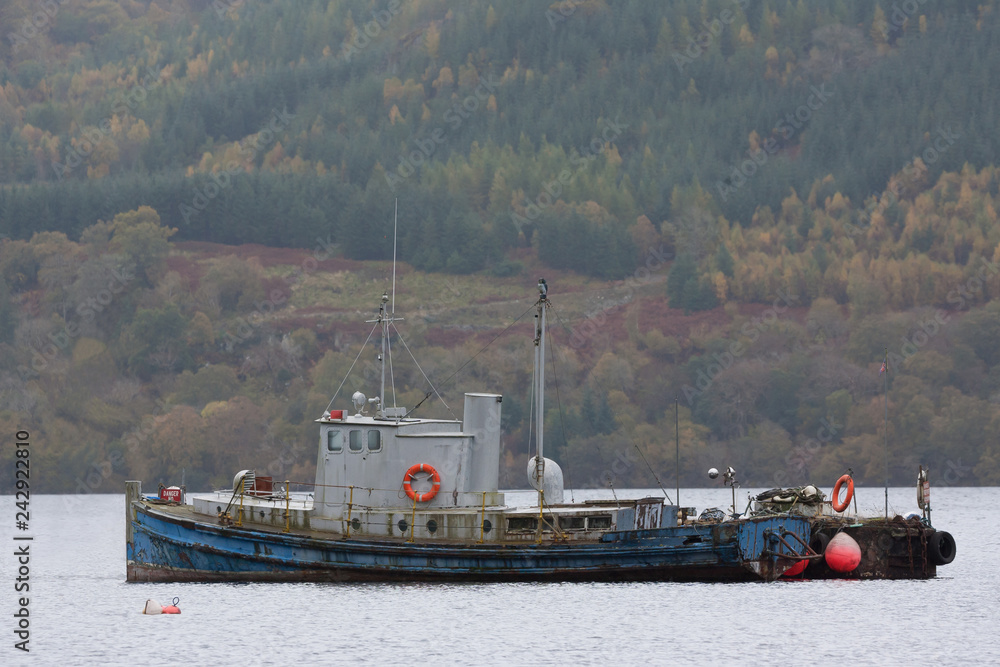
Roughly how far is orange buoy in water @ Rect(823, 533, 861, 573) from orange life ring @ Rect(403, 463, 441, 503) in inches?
651

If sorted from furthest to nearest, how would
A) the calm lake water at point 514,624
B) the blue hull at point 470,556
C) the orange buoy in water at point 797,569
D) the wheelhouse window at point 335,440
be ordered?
the orange buoy in water at point 797,569, the wheelhouse window at point 335,440, the blue hull at point 470,556, the calm lake water at point 514,624

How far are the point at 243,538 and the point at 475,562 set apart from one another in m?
7.92

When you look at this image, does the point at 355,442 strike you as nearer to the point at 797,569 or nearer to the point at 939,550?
the point at 797,569

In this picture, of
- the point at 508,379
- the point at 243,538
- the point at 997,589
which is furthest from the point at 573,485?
the point at 243,538

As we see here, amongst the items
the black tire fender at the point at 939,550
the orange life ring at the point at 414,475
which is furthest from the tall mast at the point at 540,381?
the black tire fender at the point at 939,550

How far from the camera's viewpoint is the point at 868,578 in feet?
198

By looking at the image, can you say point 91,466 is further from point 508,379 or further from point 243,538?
point 243,538

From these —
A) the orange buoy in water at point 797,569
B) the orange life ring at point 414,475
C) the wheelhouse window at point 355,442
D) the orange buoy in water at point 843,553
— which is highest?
the wheelhouse window at point 355,442

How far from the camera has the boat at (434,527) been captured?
2014 inches

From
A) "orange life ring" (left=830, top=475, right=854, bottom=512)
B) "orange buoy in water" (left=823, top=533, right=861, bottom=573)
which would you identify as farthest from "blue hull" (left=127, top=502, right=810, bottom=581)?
"orange life ring" (left=830, top=475, right=854, bottom=512)

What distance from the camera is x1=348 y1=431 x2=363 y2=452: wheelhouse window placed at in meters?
52.5

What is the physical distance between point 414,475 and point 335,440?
10.0 feet

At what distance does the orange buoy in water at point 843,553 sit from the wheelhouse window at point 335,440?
769 inches

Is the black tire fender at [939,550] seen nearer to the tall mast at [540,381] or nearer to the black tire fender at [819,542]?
the black tire fender at [819,542]
